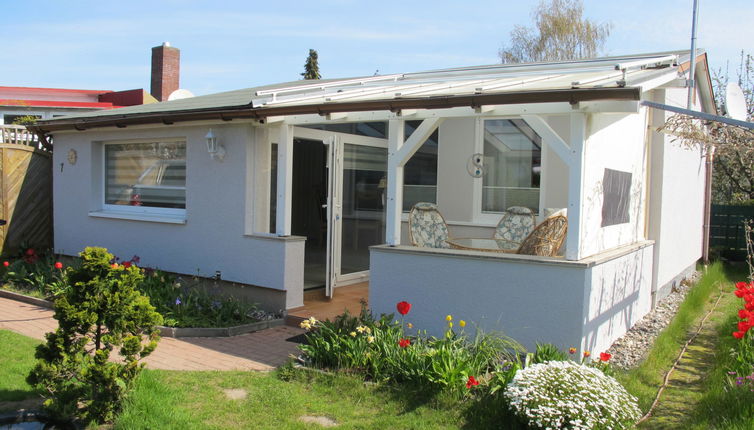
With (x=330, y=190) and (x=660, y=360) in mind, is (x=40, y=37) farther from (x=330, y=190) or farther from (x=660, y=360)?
(x=660, y=360)

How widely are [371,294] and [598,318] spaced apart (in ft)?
Result: 8.10

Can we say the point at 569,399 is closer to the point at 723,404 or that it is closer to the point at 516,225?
the point at 723,404

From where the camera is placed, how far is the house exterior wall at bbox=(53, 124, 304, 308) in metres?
8.48

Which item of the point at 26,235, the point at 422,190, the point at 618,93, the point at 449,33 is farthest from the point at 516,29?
the point at 618,93

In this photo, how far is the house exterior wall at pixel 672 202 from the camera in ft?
30.6

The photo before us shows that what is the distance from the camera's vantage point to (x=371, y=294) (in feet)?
23.6

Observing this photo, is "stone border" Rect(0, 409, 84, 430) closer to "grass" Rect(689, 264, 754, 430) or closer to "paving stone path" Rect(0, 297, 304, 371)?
"paving stone path" Rect(0, 297, 304, 371)

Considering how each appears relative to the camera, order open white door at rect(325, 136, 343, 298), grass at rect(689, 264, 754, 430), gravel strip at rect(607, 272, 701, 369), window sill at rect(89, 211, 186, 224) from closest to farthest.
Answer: grass at rect(689, 264, 754, 430) → gravel strip at rect(607, 272, 701, 369) → open white door at rect(325, 136, 343, 298) → window sill at rect(89, 211, 186, 224)

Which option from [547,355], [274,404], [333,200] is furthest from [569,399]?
[333,200]

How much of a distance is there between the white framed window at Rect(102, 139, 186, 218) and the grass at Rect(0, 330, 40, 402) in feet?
10.8

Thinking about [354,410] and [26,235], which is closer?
[354,410]

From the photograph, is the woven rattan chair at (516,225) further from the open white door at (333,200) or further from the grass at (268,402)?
the grass at (268,402)

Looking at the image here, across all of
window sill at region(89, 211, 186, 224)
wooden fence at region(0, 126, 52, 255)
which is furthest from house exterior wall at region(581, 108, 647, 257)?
wooden fence at region(0, 126, 52, 255)

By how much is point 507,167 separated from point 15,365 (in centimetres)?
727
